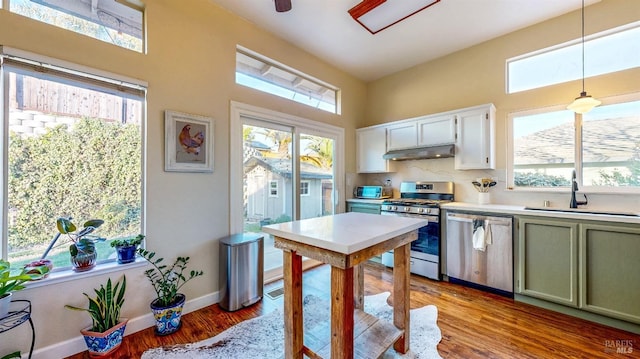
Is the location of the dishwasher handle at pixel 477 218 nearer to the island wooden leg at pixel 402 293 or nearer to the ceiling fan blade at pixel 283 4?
the island wooden leg at pixel 402 293

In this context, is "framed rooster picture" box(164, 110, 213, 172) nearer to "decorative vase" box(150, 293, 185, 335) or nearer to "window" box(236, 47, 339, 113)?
"window" box(236, 47, 339, 113)

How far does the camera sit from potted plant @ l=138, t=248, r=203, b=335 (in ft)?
6.50

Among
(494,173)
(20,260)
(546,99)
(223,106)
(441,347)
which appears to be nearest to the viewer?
(20,260)

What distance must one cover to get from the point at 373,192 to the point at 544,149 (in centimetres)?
223

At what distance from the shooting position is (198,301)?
2400 millimetres

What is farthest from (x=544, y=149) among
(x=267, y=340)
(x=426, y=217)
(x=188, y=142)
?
(x=188, y=142)

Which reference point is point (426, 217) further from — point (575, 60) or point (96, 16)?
point (96, 16)

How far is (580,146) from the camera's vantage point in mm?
2633

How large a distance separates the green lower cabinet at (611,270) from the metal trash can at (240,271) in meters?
3.08

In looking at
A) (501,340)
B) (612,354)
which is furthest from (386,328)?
(612,354)

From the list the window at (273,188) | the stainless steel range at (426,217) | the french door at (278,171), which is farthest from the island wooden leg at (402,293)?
the window at (273,188)

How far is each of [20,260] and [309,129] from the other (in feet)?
9.90

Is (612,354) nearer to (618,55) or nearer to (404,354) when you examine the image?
(404,354)

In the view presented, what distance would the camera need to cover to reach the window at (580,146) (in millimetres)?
2395
